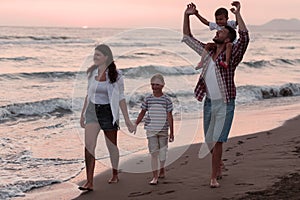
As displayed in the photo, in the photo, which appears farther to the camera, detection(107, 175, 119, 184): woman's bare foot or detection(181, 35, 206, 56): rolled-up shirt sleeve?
detection(107, 175, 119, 184): woman's bare foot

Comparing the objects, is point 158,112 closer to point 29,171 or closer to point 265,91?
point 29,171

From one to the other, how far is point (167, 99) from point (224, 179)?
1140 mm

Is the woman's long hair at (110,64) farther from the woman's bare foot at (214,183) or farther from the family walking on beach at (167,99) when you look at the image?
the woman's bare foot at (214,183)

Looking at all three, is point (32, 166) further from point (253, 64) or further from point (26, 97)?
point (253, 64)

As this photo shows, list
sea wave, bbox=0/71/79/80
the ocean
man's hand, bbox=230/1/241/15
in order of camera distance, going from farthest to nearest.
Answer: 1. sea wave, bbox=0/71/79/80
2. the ocean
3. man's hand, bbox=230/1/241/15

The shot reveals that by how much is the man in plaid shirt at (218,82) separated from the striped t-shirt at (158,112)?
604mm

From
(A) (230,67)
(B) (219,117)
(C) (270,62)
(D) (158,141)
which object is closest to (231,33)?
(A) (230,67)

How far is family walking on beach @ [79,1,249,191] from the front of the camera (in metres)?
5.47

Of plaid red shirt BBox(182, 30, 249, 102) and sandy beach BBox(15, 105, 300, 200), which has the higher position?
plaid red shirt BBox(182, 30, 249, 102)

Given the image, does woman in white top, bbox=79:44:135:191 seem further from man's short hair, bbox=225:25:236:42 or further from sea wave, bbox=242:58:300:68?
sea wave, bbox=242:58:300:68

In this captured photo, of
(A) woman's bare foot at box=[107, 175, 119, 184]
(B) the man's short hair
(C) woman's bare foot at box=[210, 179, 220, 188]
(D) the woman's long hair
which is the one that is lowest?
(A) woman's bare foot at box=[107, 175, 119, 184]

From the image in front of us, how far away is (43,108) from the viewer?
14820 mm

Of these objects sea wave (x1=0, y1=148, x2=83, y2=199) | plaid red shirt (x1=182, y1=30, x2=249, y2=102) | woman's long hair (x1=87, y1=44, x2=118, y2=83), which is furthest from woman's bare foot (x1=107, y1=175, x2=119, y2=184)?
plaid red shirt (x1=182, y1=30, x2=249, y2=102)

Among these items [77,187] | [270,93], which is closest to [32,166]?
[77,187]
